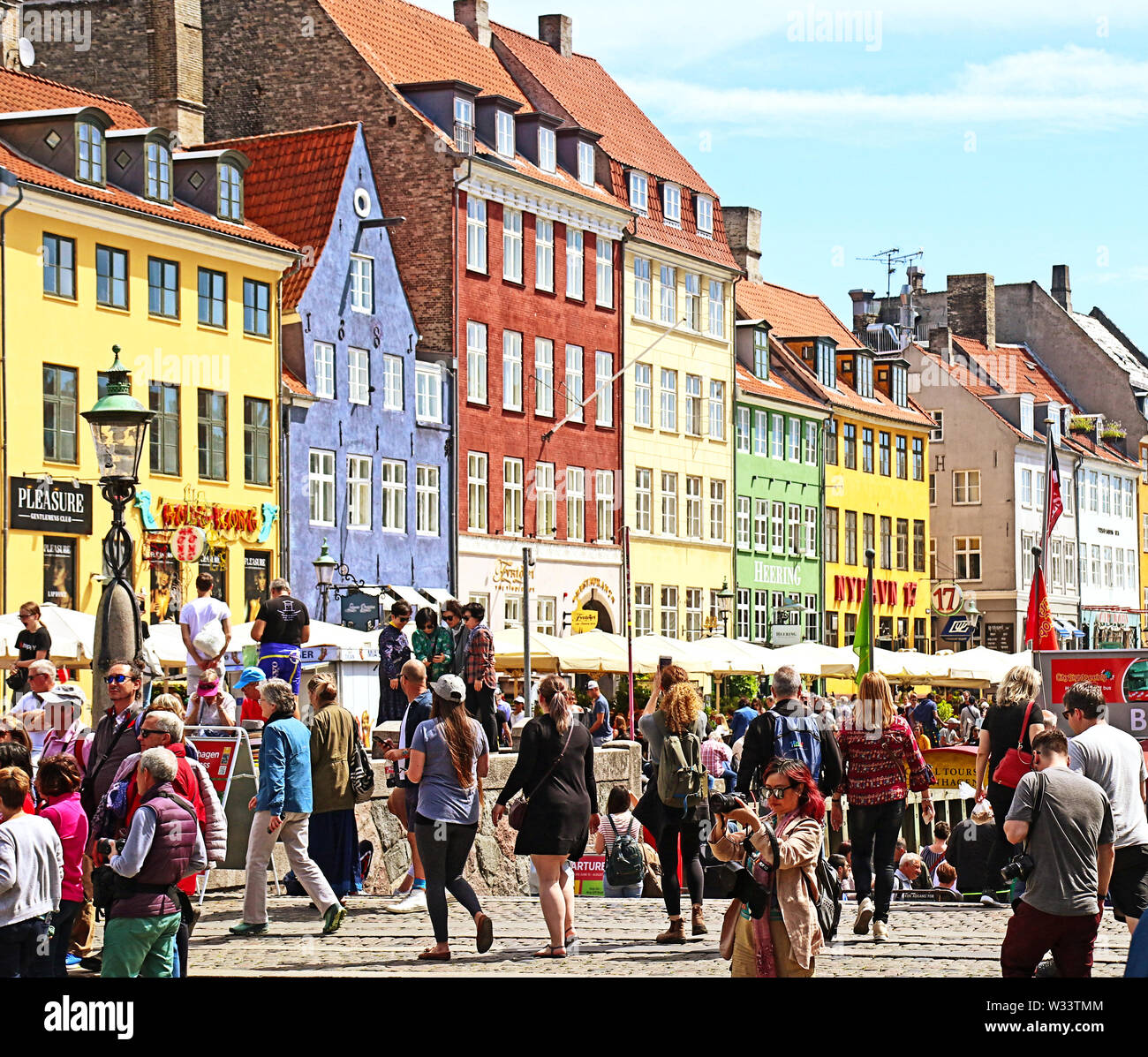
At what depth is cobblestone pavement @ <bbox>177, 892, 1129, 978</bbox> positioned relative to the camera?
44.2 ft

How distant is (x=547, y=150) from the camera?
51.9 m

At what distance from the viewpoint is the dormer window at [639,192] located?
182 ft

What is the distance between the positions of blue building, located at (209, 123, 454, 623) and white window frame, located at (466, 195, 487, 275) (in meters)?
2.39

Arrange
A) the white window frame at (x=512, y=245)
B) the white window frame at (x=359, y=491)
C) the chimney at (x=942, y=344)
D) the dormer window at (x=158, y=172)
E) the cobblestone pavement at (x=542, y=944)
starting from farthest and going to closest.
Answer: the chimney at (x=942, y=344) → the white window frame at (x=512, y=245) → the white window frame at (x=359, y=491) → the dormer window at (x=158, y=172) → the cobblestone pavement at (x=542, y=944)

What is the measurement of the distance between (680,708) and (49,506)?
22.6 m

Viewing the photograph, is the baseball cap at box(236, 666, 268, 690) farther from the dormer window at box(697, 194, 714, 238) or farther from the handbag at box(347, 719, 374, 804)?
the dormer window at box(697, 194, 714, 238)

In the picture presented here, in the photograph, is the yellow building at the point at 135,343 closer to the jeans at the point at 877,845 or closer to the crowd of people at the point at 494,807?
the crowd of people at the point at 494,807

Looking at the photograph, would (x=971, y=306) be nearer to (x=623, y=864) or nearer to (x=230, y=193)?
(x=230, y=193)

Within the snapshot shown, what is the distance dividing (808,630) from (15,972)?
53665mm

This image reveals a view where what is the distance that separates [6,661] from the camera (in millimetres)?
25844

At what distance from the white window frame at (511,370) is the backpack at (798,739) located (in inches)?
1374

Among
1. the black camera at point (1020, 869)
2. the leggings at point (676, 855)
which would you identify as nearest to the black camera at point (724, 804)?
the black camera at point (1020, 869)

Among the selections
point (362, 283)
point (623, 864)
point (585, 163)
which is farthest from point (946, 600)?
point (623, 864)
